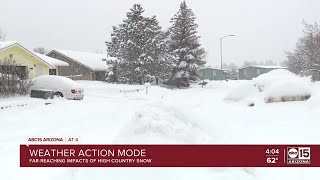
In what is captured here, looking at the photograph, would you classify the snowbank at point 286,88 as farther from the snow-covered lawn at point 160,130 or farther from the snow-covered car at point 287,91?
the snow-covered lawn at point 160,130

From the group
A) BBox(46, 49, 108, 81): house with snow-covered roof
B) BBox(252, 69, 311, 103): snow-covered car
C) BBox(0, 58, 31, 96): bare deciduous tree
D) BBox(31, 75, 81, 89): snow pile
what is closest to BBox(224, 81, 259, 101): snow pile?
BBox(252, 69, 311, 103): snow-covered car

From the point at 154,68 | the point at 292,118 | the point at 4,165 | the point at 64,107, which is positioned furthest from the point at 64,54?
the point at 4,165

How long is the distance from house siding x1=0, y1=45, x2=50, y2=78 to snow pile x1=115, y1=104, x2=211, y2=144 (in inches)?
942

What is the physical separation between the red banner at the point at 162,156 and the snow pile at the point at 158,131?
64cm

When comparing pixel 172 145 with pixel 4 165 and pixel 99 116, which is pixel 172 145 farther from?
pixel 99 116

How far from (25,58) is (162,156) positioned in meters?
→ 29.7

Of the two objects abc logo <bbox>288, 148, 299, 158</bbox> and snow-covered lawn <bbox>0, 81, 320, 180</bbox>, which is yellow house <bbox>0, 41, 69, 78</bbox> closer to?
snow-covered lawn <bbox>0, 81, 320, 180</bbox>

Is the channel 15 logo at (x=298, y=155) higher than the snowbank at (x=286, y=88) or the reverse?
the reverse

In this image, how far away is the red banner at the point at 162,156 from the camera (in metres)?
5.81

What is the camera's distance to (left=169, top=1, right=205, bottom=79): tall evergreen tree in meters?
47.3

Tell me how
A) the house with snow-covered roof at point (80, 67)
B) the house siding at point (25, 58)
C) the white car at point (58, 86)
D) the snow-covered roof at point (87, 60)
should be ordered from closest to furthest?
1. the white car at point (58, 86)
2. the house siding at point (25, 58)
3. the house with snow-covered roof at point (80, 67)
4. the snow-covered roof at point (87, 60)

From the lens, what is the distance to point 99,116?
12867 millimetres

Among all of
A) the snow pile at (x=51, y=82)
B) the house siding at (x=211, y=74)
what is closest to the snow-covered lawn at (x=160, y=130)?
the snow pile at (x=51, y=82)

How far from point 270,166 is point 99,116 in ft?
25.7
